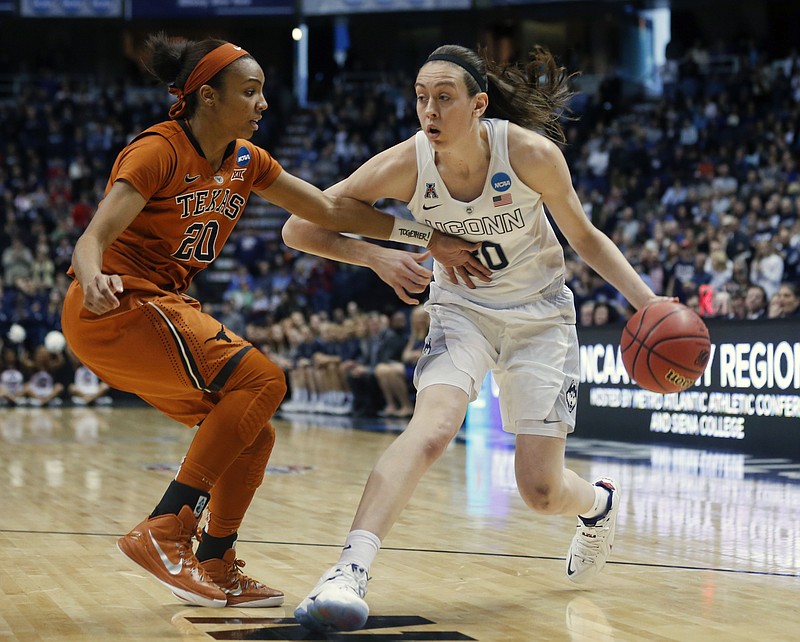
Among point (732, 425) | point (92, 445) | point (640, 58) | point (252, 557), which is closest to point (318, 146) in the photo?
point (640, 58)

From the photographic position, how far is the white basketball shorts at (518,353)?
3.87 metres

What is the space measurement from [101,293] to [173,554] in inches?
34.9

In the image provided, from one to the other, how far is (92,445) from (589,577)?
7155 mm

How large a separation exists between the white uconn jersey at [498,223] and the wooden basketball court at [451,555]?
1104 millimetres

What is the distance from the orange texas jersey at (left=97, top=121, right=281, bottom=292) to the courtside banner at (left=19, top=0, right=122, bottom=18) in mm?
21645

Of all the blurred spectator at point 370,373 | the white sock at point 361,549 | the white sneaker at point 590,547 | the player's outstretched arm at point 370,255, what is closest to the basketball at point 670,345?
the white sneaker at point 590,547

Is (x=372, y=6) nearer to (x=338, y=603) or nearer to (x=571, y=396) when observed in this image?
(x=571, y=396)

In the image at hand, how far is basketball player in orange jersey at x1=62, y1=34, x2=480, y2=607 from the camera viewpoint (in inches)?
137

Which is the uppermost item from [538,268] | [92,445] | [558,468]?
[538,268]

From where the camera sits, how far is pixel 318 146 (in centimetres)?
2352

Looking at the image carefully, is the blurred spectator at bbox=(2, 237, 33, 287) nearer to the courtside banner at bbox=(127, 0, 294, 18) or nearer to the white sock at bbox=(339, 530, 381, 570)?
the courtside banner at bbox=(127, 0, 294, 18)

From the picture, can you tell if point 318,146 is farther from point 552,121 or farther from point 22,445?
point 552,121

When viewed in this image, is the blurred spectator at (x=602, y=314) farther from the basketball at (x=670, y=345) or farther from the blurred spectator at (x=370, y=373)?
the basketball at (x=670, y=345)

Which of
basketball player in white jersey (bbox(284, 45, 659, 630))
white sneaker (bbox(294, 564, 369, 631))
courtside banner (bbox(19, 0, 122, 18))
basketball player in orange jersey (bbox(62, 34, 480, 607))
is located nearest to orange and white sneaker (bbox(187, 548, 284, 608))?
basketball player in orange jersey (bbox(62, 34, 480, 607))
